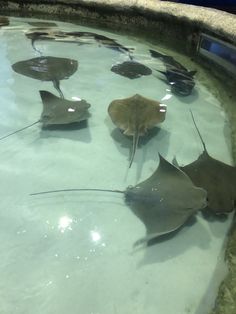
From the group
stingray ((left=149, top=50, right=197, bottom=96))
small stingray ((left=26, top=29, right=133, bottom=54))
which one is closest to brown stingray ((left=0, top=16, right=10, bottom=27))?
small stingray ((left=26, top=29, right=133, bottom=54))

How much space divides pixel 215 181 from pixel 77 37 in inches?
138

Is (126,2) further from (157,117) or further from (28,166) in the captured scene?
(28,166)

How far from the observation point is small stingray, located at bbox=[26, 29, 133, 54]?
181 inches

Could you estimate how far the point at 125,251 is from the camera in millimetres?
1918

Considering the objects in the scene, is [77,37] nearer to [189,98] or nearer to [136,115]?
[189,98]

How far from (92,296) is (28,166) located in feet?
3.74

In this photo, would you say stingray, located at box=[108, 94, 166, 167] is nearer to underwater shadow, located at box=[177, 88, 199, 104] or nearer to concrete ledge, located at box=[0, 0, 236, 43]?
underwater shadow, located at box=[177, 88, 199, 104]

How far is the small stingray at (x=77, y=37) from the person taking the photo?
4602 millimetres

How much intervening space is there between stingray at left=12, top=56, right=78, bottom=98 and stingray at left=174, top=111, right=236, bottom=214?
5.52 ft

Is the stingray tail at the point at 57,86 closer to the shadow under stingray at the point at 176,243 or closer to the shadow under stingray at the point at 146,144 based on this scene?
the shadow under stingray at the point at 146,144

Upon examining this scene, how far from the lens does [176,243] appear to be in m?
1.95

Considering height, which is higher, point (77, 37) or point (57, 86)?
point (77, 37)

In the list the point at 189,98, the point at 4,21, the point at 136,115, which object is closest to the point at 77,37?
the point at 4,21

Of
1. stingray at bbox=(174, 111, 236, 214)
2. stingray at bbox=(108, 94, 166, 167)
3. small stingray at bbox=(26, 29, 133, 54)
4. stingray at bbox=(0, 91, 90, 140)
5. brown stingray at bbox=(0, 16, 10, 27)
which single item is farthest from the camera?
brown stingray at bbox=(0, 16, 10, 27)
